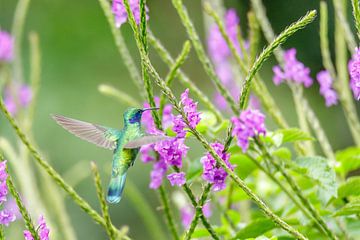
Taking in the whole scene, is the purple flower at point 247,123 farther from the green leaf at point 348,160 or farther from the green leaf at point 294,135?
the green leaf at point 348,160

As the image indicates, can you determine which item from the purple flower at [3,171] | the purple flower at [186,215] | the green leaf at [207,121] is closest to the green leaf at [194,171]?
the green leaf at [207,121]

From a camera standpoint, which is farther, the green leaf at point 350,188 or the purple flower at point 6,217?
the green leaf at point 350,188

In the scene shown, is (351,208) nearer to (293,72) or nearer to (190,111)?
(190,111)

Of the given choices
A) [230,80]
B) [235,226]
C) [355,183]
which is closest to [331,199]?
[355,183]

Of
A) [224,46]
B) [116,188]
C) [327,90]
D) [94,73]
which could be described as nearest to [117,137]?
[116,188]

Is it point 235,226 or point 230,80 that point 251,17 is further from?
point 230,80

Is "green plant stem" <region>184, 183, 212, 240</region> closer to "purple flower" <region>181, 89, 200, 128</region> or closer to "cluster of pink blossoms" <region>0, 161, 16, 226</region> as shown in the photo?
"purple flower" <region>181, 89, 200, 128</region>

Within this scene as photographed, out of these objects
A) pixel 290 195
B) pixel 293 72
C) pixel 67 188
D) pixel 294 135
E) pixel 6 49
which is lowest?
pixel 67 188
